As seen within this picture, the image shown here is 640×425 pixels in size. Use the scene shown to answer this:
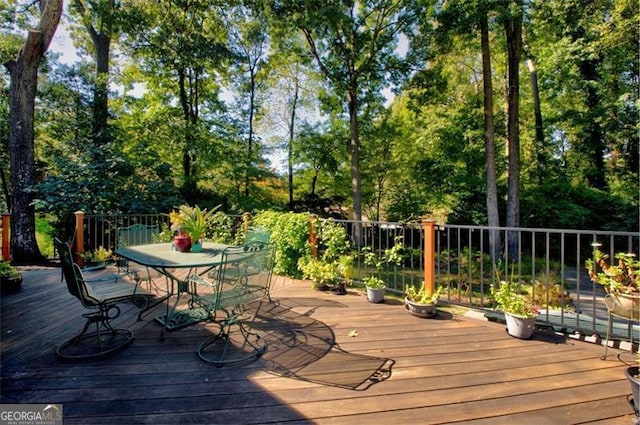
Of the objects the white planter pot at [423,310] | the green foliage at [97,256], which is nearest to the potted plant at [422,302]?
the white planter pot at [423,310]

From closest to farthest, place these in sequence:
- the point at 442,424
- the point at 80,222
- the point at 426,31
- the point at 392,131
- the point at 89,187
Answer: the point at 442,424, the point at 80,222, the point at 89,187, the point at 426,31, the point at 392,131

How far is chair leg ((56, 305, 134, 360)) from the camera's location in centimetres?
241

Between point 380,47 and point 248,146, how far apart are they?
540cm

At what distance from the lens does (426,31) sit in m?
8.34

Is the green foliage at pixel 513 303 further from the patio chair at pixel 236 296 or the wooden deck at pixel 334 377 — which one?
the patio chair at pixel 236 296

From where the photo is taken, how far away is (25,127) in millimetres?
6352

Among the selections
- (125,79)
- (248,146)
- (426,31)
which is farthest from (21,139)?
(426,31)

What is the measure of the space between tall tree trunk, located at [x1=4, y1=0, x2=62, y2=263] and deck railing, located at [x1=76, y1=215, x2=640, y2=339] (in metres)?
1.04

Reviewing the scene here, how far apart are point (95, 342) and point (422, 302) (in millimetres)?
3064

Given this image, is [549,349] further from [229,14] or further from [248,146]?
[229,14]

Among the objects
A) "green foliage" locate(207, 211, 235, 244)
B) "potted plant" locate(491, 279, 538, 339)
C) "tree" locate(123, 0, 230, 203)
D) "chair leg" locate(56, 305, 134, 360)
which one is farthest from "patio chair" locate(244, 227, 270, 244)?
"tree" locate(123, 0, 230, 203)

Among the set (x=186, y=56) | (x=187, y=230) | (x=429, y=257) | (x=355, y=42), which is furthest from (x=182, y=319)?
(x=355, y=42)

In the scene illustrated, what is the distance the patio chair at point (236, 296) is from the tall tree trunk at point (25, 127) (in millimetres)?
6256

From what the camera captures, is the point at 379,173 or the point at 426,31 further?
the point at 379,173
